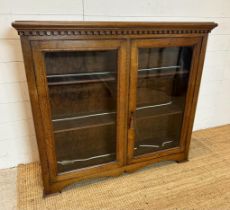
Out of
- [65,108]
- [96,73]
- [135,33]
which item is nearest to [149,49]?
[135,33]

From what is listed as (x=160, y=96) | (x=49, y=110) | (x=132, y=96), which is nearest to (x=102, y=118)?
(x=132, y=96)

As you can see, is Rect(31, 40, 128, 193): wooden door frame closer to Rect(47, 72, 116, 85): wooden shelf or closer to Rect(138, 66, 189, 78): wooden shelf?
Rect(47, 72, 116, 85): wooden shelf

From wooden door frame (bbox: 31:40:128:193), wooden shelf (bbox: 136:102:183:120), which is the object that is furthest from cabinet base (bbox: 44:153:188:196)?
wooden shelf (bbox: 136:102:183:120)

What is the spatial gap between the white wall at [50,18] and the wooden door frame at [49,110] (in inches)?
16.1

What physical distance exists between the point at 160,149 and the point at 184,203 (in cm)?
41

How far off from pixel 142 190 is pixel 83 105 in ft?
2.33

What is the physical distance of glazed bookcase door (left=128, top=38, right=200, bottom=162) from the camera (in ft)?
4.33

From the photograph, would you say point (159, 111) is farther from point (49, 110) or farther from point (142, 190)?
point (49, 110)

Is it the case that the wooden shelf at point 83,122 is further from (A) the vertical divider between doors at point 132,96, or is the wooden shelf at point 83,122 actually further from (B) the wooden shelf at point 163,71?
(B) the wooden shelf at point 163,71

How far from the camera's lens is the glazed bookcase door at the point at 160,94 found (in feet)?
4.33

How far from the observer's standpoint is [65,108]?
1.37 m

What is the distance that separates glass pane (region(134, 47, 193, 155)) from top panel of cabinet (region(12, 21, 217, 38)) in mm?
126

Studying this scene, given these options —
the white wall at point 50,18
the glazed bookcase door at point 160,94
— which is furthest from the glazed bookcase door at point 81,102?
the white wall at point 50,18

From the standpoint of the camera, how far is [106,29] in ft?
3.64
